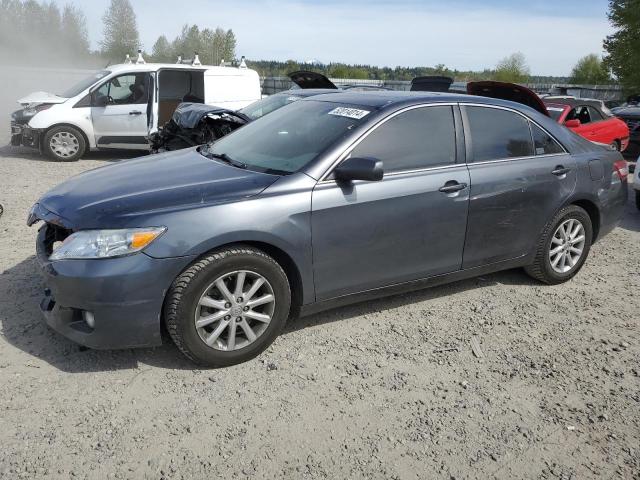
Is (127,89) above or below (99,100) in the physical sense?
above

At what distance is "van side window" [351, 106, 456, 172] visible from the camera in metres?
3.84

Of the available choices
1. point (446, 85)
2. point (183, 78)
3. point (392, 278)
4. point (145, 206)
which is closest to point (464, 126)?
point (392, 278)

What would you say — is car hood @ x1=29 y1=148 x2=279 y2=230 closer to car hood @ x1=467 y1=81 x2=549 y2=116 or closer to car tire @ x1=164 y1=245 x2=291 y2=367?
car tire @ x1=164 y1=245 x2=291 y2=367

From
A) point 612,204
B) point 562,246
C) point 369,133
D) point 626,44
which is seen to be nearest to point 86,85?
point 369,133

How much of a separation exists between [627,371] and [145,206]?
10.3 feet

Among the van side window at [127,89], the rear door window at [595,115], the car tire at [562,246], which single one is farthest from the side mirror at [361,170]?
the rear door window at [595,115]

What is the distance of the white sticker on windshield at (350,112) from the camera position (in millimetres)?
3932

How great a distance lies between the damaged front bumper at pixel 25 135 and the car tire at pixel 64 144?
0.50ft

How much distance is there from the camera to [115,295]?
3047 millimetres

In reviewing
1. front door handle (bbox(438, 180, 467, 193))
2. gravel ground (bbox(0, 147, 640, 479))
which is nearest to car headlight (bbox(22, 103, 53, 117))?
Answer: gravel ground (bbox(0, 147, 640, 479))

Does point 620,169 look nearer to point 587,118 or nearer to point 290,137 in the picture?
point 290,137

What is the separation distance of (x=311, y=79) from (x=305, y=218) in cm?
875

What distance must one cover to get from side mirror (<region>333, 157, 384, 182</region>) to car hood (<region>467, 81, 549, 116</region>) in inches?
159

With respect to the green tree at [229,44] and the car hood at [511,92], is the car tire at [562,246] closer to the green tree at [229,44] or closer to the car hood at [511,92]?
the car hood at [511,92]
